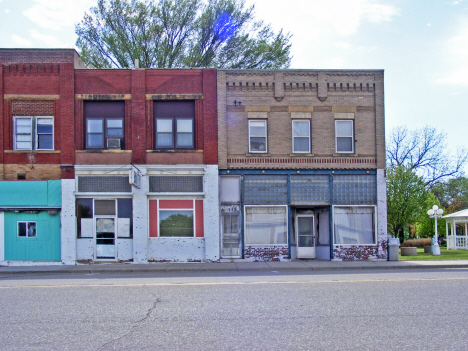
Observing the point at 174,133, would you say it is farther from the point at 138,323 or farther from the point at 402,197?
the point at 402,197

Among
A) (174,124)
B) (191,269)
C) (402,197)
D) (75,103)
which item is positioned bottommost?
(191,269)

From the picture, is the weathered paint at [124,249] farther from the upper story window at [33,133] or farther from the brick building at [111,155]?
the upper story window at [33,133]

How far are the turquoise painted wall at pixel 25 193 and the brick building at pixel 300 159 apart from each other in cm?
716

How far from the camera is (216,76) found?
2052 centimetres

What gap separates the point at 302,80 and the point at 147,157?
7.27m

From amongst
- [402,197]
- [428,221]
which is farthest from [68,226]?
[428,221]

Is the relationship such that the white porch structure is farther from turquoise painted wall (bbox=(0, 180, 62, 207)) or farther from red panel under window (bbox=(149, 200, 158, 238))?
turquoise painted wall (bbox=(0, 180, 62, 207))

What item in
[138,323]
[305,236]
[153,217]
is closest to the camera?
[138,323]

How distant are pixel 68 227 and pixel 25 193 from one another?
2205 millimetres

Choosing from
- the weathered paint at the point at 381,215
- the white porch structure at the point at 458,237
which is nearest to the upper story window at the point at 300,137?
the weathered paint at the point at 381,215

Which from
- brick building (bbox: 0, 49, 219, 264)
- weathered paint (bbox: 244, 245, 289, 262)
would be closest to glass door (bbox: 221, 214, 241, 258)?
weathered paint (bbox: 244, 245, 289, 262)

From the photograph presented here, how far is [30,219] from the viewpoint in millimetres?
19859

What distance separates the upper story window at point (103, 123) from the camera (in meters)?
20.3

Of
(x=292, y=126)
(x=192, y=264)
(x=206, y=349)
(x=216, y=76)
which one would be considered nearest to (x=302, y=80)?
(x=292, y=126)
